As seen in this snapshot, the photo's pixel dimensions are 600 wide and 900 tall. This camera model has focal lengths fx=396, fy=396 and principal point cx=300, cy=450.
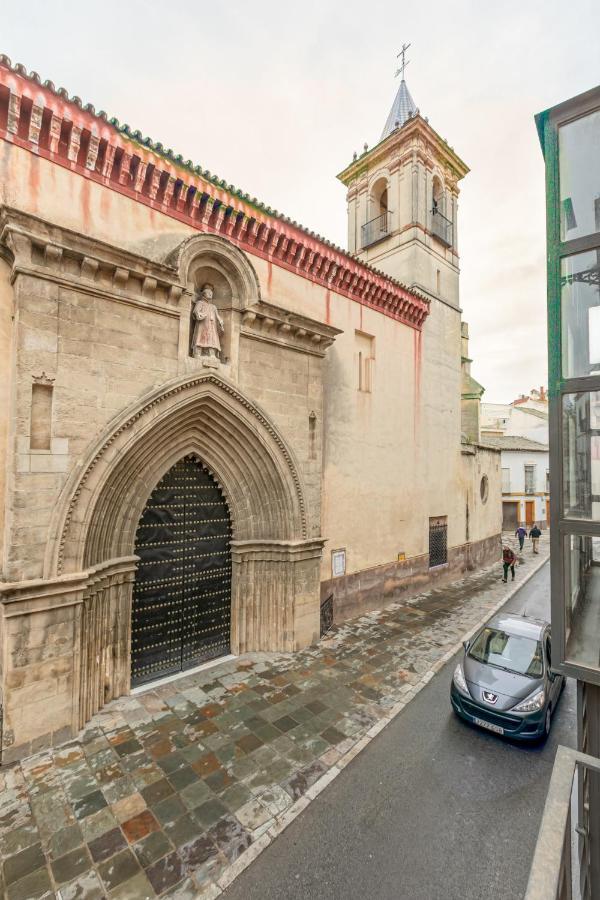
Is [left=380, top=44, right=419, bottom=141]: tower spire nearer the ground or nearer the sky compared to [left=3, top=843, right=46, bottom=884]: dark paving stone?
nearer the sky

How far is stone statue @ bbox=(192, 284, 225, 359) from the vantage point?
23.9ft

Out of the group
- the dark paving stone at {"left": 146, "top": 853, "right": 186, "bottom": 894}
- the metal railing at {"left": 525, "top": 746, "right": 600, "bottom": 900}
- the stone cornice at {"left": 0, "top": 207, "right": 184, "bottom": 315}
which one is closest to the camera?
the metal railing at {"left": 525, "top": 746, "right": 600, "bottom": 900}

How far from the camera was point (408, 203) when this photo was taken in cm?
1371

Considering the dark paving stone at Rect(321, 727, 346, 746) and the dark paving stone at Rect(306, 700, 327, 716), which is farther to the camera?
the dark paving stone at Rect(306, 700, 327, 716)

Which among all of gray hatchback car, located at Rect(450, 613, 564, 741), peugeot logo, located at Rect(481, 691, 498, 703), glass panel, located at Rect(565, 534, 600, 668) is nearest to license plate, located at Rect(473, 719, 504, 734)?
gray hatchback car, located at Rect(450, 613, 564, 741)

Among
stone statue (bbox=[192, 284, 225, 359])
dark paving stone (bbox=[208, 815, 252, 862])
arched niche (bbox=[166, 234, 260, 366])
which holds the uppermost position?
arched niche (bbox=[166, 234, 260, 366])

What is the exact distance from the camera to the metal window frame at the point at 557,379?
3438 millimetres

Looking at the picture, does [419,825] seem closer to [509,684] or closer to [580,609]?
[509,684]

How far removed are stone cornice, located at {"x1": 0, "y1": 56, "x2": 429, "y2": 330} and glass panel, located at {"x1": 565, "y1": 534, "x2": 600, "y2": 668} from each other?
798cm

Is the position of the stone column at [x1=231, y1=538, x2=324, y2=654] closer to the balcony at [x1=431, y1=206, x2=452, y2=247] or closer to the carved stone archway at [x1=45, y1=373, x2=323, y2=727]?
the carved stone archway at [x1=45, y1=373, x2=323, y2=727]

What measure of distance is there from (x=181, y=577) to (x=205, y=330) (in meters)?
4.72

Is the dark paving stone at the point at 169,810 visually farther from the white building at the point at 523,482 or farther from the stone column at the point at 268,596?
the white building at the point at 523,482

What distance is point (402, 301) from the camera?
12.2 meters

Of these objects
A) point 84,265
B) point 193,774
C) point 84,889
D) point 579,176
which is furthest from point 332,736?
point 84,265
